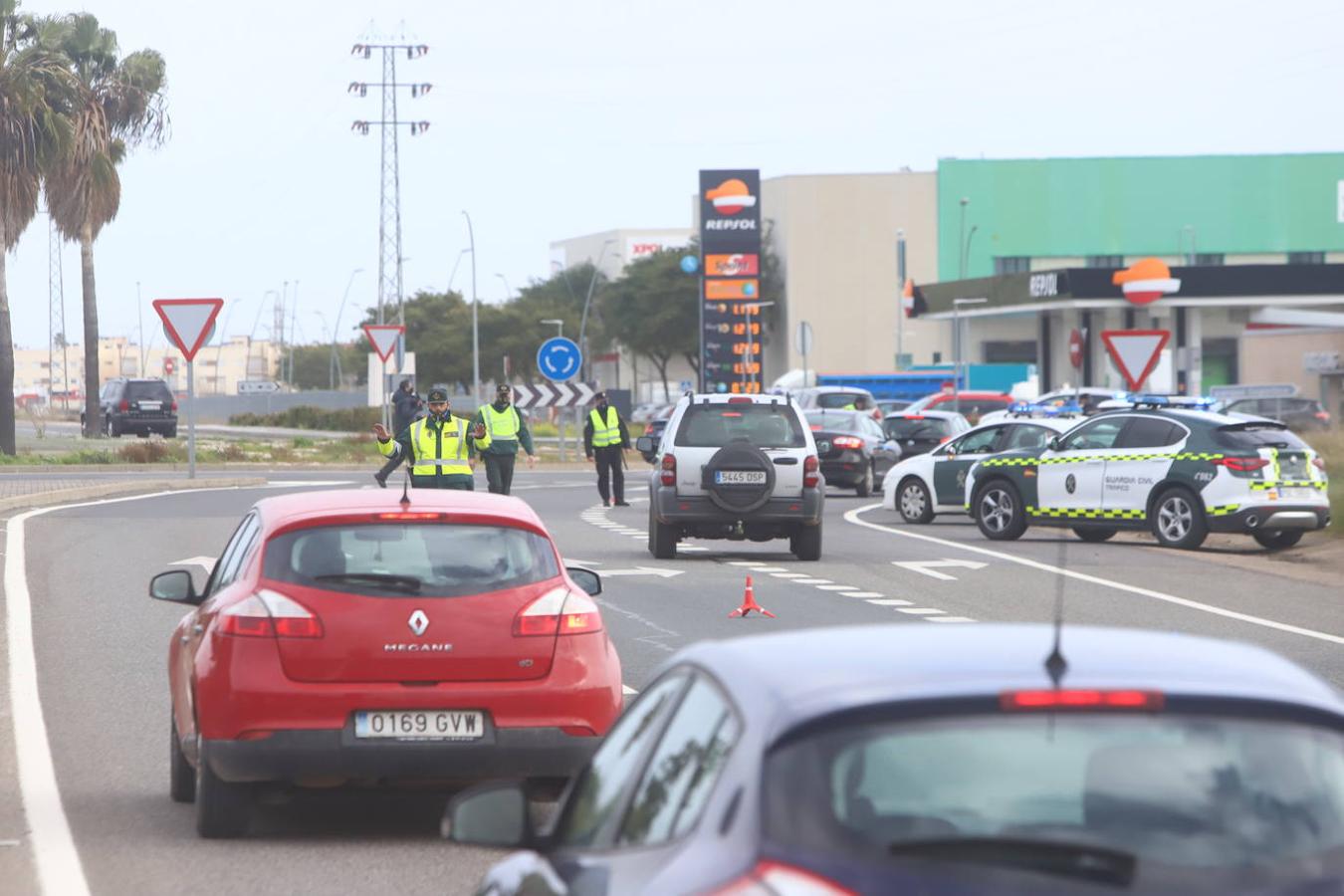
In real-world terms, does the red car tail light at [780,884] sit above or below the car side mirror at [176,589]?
above

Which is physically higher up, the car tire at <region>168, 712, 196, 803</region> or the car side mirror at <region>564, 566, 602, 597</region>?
the car side mirror at <region>564, 566, 602, 597</region>

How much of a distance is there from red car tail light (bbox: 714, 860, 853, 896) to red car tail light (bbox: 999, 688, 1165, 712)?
44 cm

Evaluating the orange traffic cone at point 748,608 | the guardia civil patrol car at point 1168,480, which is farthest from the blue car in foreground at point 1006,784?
the guardia civil patrol car at point 1168,480

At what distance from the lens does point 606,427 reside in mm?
32000

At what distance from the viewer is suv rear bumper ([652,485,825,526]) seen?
23.0 metres

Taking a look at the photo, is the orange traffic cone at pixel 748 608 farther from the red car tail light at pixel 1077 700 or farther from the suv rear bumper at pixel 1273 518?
the red car tail light at pixel 1077 700

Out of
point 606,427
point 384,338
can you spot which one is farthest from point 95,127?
point 606,427

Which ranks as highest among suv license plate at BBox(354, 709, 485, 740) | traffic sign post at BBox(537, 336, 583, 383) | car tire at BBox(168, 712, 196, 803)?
traffic sign post at BBox(537, 336, 583, 383)

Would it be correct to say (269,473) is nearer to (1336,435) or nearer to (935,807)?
(1336,435)

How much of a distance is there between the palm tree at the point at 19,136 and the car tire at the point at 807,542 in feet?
90.4

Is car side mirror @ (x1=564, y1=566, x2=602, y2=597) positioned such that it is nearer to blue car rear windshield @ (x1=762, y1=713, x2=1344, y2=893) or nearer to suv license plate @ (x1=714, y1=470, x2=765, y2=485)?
blue car rear windshield @ (x1=762, y1=713, x2=1344, y2=893)

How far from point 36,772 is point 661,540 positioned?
45.1ft

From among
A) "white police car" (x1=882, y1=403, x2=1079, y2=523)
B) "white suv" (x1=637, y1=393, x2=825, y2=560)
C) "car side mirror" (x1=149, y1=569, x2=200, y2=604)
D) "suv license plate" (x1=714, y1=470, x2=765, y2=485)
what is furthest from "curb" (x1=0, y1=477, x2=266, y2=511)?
"car side mirror" (x1=149, y1=569, x2=200, y2=604)

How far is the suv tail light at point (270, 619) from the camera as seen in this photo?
27.5 ft
